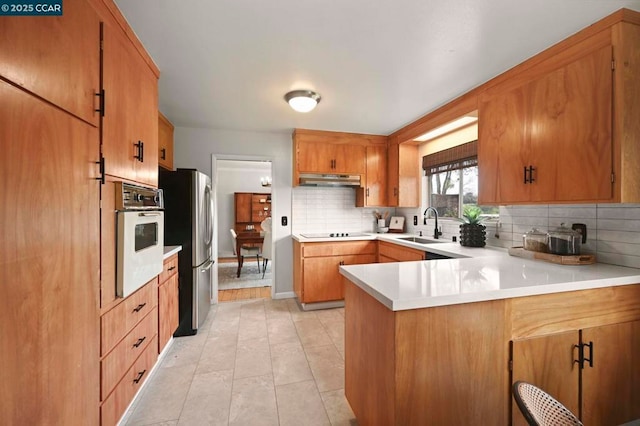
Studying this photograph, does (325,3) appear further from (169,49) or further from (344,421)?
(344,421)

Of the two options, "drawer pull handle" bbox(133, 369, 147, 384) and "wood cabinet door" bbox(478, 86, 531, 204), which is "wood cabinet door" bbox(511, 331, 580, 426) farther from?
"drawer pull handle" bbox(133, 369, 147, 384)

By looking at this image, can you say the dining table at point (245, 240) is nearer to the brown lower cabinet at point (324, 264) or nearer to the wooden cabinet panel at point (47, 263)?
the brown lower cabinet at point (324, 264)

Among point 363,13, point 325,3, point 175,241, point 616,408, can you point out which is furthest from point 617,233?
point 175,241

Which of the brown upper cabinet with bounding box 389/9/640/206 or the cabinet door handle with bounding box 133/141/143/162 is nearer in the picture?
the brown upper cabinet with bounding box 389/9/640/206

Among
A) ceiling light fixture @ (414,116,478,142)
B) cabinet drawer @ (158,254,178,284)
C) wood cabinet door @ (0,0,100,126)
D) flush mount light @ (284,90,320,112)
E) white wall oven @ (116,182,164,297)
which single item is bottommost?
cabinet drawer @ (158,254,178,284)

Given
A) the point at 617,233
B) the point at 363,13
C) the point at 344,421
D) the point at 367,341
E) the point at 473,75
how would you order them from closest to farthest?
the point at 367,341
the point at 363,13
the point at 344,421
the point at 617,233
the point at 473,75

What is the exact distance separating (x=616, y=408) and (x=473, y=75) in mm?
2249

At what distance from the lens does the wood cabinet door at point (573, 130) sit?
4.72ft

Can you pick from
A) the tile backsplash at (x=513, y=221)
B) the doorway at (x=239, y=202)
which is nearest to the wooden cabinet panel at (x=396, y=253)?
the tile backsplash at (x=513, y=221)

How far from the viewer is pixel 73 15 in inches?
41.6

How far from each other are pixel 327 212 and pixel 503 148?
2357 millimetres

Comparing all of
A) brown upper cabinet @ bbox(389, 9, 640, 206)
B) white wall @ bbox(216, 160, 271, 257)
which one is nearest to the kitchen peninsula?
brown upper cabinet @ bbox(389, 9, 640, 206)

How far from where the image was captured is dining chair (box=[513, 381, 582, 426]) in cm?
77

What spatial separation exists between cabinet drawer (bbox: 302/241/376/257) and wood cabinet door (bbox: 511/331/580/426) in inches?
86.8
